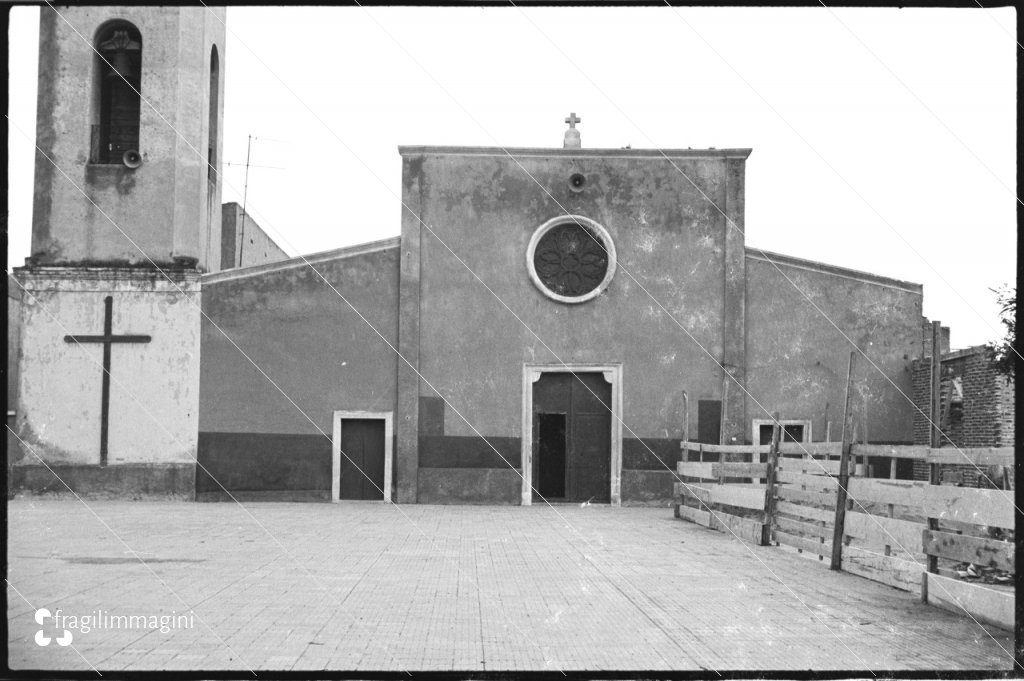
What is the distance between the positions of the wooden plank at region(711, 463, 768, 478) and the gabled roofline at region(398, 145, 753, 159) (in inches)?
320

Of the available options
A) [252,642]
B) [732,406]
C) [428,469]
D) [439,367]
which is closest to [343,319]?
[439,367]

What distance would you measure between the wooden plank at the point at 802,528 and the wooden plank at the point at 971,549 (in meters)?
2.93

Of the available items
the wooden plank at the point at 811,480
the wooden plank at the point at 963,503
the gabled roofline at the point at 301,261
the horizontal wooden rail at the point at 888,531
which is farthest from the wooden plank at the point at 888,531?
the gabled roofline at the point at 301,261

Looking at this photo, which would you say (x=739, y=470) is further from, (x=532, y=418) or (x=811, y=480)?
(x=532, y=418)

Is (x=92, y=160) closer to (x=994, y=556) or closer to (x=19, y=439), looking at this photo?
(x=19, y=439)

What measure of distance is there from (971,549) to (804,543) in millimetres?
4358

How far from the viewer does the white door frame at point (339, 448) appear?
21.0m

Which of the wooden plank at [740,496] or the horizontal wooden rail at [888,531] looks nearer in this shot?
the horizontal wooden rail at [888,531]

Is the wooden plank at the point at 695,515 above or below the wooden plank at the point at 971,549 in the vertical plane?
below

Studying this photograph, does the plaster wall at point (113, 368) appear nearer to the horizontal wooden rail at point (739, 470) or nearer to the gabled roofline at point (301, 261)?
the gabled roofline at point (301, 261)

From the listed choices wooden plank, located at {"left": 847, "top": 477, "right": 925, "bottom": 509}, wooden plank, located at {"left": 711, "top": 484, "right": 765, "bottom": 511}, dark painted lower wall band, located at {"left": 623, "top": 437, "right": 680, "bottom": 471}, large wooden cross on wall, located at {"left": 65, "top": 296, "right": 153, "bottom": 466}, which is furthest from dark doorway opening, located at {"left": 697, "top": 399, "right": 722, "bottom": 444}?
wooden plank, located at {"left": 847, "top": 477, "right": 925, "bottom": 509}

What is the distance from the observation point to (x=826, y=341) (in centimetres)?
2153

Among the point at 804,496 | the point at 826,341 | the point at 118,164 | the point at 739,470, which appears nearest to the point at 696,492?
the point at 739,470

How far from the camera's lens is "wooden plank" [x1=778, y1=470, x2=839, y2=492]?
1153 cm
